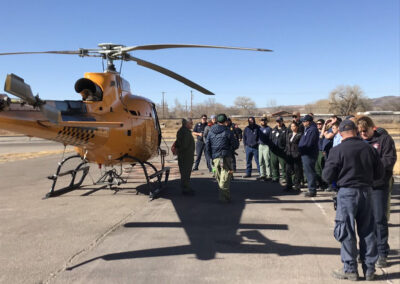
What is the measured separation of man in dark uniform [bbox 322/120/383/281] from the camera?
12.0 feet

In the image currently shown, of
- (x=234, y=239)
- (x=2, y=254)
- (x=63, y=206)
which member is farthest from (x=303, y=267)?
(x=63, y=206)

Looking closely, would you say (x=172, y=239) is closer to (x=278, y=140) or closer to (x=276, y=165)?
(x=278, y=140)

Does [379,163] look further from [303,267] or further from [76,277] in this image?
[76,277]

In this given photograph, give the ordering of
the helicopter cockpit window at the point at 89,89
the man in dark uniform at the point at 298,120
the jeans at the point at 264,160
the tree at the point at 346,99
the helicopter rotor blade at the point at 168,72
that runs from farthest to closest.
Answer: the tree at the point at 346,99 → the jeans at the point at 264,160 → the man in dark uniform at the point at 298,120 → the helicopter rotor blade at the point at 168,72 → the helicopter cockpit window at the point at 89,89

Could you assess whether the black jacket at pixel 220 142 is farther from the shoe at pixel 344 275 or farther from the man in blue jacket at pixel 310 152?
the shoe at pixel 344 275

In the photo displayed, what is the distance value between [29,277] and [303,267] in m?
3.15

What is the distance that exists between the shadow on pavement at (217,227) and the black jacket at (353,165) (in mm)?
1298

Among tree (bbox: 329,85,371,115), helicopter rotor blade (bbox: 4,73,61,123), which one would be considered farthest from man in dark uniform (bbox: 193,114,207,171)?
tree (bbox: 329,85,371,115)

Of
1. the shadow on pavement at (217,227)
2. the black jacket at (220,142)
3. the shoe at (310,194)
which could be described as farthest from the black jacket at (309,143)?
the black jacket at (220,142)

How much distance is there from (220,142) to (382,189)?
3.88 metres

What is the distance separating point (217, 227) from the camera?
5648 millimetres

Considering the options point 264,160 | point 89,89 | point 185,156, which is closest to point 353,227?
point 185,156

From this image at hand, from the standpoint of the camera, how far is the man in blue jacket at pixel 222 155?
7.43 m

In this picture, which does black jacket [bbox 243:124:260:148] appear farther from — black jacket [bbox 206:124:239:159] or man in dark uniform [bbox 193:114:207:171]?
black jacket [bbox 206:124:239:159]
